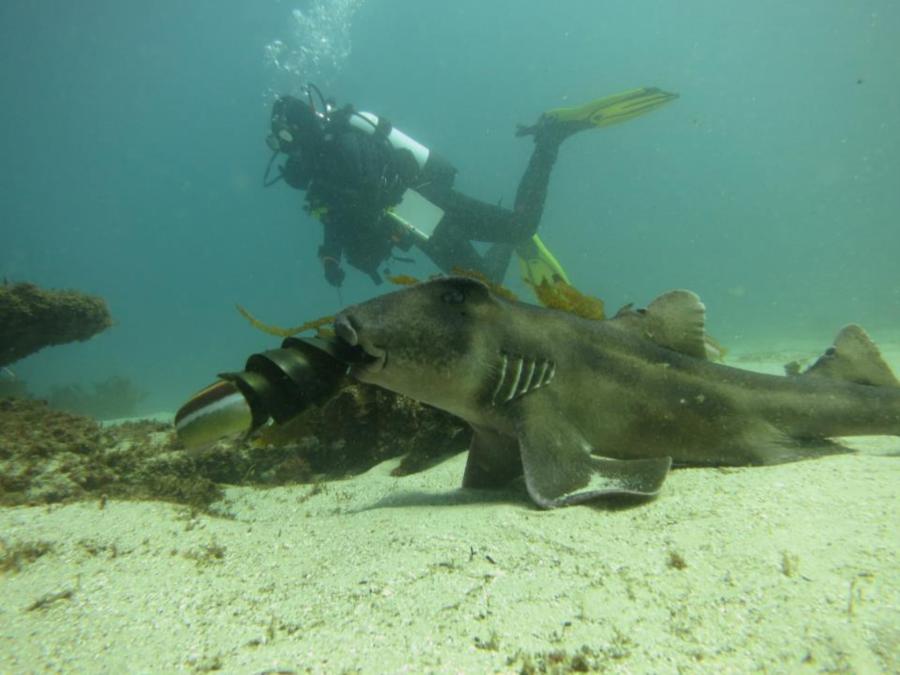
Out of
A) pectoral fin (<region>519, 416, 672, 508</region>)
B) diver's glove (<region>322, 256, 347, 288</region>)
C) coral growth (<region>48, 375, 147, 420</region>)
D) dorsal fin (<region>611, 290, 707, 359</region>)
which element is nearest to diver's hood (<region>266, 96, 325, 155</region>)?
diver's glove (<region>322, 256, 347, 288</region>)

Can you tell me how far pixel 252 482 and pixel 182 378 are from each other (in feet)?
208

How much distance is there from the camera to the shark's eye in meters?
3.16

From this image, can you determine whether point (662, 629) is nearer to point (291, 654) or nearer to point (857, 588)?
point (857, 588)

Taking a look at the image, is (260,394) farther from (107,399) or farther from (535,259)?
(107,399)

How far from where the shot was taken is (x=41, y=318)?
9211mm

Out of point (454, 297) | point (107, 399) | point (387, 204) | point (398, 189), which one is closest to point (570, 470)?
point (454, 297)

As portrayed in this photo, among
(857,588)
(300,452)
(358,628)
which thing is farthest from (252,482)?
(857,588)

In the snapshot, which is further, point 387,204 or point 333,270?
point 387,204

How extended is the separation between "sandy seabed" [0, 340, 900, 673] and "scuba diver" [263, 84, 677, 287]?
894 cm

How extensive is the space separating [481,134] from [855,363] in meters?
197

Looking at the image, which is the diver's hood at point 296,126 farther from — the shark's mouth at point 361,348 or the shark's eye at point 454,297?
the shark's mouth at point 361,348

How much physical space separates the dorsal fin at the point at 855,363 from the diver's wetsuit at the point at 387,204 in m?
8.31

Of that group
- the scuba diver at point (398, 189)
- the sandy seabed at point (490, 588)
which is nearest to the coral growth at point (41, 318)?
the scuba diver at point (398, 189)

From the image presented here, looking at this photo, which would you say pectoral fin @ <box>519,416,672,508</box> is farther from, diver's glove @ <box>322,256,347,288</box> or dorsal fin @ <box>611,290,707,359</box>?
diver's glove @ <box>322,256,347,288</box>
